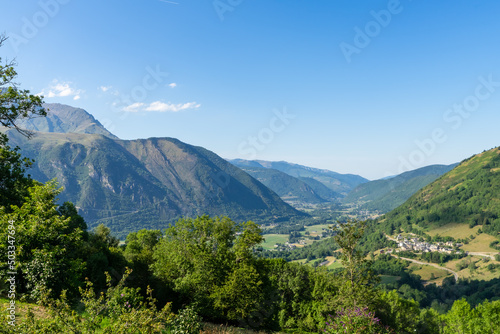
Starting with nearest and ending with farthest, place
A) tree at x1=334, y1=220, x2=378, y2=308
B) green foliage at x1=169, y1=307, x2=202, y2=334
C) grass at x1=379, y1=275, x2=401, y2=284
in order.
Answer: green foliage at x1=169, y1=307, x2=202, y2=334 → tree at x1=334, y1=220, x2=378, y2=308 → grass at x1=379, y1=275, x2=401, y2=284

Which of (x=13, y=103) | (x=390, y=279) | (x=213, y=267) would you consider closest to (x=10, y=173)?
(x=13, y=103)

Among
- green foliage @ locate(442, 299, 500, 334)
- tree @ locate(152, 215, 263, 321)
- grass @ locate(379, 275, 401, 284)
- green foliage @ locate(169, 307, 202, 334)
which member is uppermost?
green foliage @ locate(169, 307, 202, 334)

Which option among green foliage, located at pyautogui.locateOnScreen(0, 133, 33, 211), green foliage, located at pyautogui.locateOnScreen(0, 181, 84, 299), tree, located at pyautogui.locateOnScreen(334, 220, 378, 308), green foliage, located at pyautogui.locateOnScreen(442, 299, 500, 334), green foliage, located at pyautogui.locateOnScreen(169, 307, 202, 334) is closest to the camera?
green foliage, located at pyautogui.locateOnScreen(169, 307, 202, 334)

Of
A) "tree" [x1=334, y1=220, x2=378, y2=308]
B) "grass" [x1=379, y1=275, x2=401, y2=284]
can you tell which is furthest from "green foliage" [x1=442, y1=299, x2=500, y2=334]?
"grass" [x1=379, y1=275, x2=401, y2=284]

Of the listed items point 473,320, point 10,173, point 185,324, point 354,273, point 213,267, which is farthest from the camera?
point 473,320

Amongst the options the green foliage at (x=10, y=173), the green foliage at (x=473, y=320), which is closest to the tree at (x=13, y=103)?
the green foliage at (x=10, y=173)

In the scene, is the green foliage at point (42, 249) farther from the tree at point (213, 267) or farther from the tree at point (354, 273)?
the tree at point (354, 273)

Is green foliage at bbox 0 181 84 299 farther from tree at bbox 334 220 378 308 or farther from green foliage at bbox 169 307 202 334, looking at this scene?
tree at bbox 334 220 378 308

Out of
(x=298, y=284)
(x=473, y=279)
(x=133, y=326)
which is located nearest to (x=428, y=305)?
(x=473, y=279)

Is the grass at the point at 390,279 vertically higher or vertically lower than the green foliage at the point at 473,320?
lower

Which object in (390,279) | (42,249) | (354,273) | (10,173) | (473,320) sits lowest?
(390,279)

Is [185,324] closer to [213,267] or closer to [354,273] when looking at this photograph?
[354,273]

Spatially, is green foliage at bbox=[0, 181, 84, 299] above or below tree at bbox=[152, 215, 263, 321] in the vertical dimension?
above
